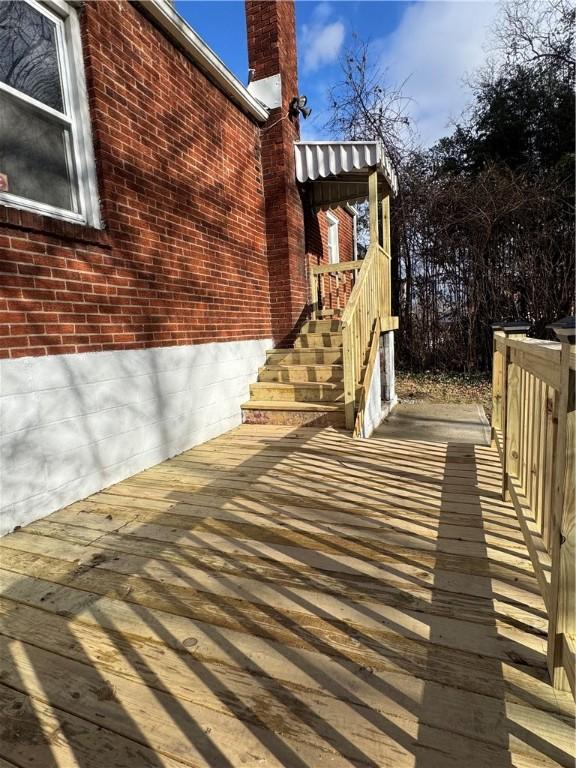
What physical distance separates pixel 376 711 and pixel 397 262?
9433 millimetres

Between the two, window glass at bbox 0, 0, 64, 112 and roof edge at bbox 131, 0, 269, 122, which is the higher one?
roof edge at bbox 131, 0, 269, 122

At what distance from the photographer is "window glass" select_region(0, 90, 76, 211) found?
2725 mm

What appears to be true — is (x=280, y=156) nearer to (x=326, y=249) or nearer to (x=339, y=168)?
(x=339, y=168)

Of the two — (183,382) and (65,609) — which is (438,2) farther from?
(65,609)

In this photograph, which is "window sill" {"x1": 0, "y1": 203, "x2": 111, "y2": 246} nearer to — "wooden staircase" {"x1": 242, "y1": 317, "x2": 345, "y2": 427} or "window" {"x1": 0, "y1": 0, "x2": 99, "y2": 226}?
"window" {"x1": 0, "y1": 0, "x2": 99, "y2": 226}

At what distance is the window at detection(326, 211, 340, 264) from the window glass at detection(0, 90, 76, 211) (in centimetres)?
696

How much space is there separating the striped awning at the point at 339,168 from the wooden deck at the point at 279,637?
465cm

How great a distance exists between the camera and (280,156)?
5.93m

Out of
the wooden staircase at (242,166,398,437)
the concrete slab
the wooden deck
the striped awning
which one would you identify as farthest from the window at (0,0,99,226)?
the concrete slab

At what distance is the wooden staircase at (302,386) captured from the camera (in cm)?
469

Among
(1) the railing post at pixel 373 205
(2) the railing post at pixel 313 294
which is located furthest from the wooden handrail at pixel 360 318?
(2) the railing post at pixel 313 294

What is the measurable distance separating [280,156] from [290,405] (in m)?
3.65

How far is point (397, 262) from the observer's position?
9.55 metres

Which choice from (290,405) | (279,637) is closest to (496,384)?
(290,405)
